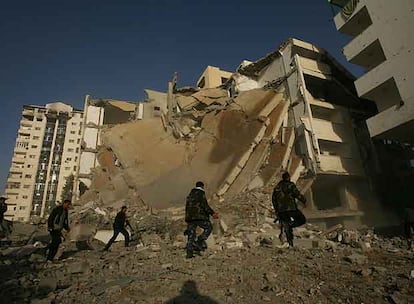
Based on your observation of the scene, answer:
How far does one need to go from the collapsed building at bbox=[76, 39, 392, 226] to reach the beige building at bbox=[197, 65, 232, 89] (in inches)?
416

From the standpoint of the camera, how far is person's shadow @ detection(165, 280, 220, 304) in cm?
318

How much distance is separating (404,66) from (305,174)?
694cm

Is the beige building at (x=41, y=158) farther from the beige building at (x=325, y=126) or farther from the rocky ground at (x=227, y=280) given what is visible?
the rocky ground at (x=227, y=280)

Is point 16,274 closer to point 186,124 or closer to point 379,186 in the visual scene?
point 186,124

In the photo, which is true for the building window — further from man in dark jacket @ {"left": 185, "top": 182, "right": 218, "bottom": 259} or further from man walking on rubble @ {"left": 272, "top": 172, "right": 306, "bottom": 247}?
man in dark jacket @ {"left": 185, "top": 182, "right": 218, "bottom": 259}

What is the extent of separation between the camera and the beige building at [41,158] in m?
46.7

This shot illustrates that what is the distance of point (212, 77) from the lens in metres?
30.5

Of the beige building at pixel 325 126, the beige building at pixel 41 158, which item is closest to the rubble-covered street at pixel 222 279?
the beige building at pixel 325 126

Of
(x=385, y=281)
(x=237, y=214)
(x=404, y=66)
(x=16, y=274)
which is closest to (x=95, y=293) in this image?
(x=16, y=274)

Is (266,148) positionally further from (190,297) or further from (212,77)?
(212,77)

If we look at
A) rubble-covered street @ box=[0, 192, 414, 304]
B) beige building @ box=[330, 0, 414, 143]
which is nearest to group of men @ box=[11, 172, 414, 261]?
rubble-covered street @ box=[0, 192, 414, 304]

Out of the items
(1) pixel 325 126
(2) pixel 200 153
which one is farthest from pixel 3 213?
(1) pixel 325 126

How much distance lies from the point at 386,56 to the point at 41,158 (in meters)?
56.9

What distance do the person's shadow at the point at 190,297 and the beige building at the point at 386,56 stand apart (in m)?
13.0
